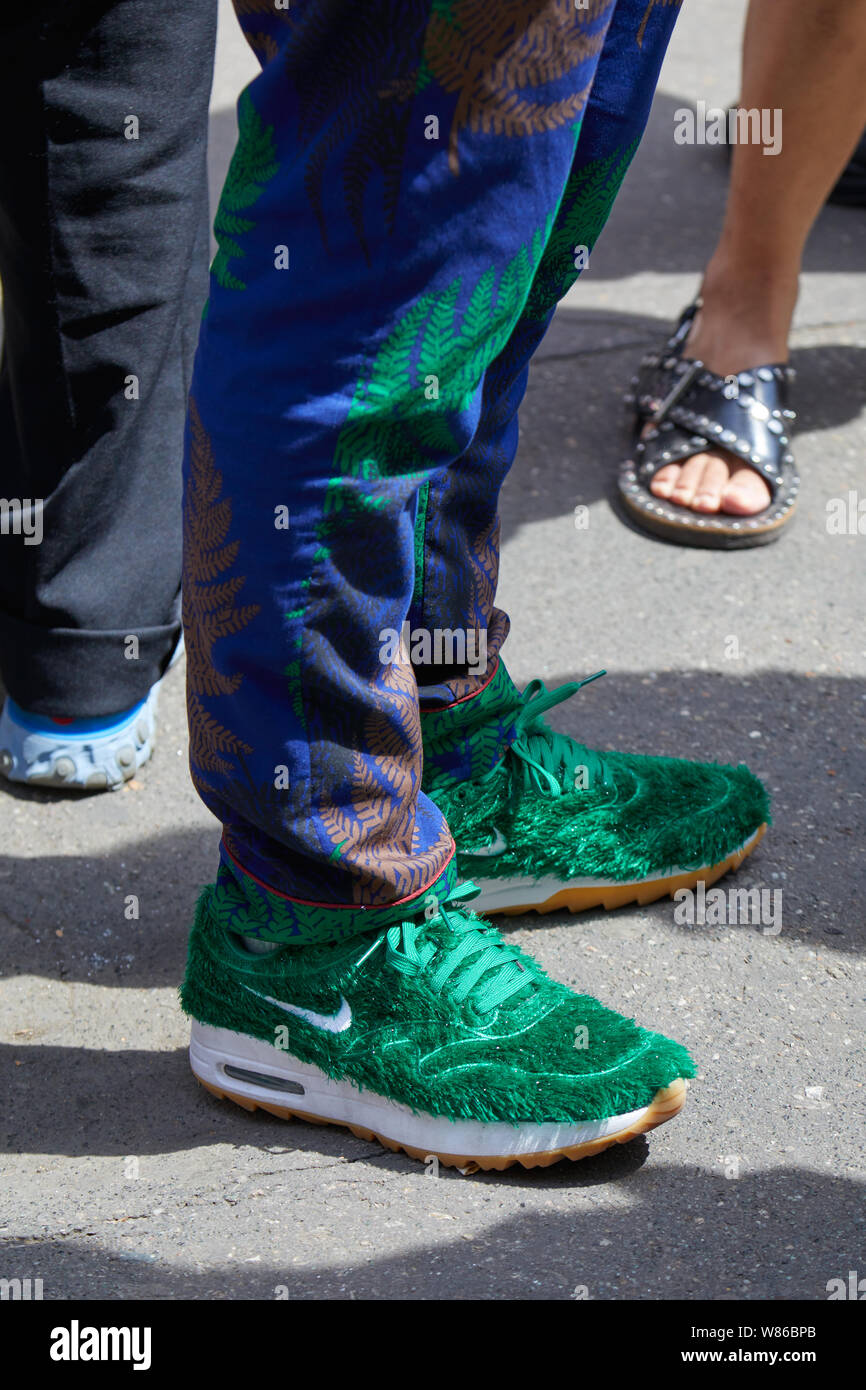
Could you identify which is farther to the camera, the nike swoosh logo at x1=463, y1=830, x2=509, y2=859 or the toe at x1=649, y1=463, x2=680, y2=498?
the toe at x1=649, y1=463, x2=680, y2=498

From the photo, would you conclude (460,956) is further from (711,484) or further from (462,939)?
(711,484)

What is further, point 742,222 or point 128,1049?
point 742,222

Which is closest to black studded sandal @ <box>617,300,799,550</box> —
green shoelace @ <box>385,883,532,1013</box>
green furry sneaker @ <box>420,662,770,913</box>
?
green furry sneaker @ <box>420,662,770,913</box>

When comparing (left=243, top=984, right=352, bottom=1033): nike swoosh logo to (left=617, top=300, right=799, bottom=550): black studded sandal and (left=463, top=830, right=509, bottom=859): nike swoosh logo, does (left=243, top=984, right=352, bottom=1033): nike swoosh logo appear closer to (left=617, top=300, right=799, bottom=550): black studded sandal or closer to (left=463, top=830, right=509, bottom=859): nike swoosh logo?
(left=463, top=830, right=509, bottom=859): nike swoosh logo

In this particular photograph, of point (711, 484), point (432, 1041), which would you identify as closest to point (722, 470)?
point (711, 484)

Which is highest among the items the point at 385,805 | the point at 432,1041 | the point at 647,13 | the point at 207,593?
the point at 647,13

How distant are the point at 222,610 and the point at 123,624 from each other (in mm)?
709

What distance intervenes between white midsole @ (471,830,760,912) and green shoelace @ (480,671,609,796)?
0.36ft

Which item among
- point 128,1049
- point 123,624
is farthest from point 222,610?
point 123,624

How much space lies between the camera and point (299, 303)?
84 cm

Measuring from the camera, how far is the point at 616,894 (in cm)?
148

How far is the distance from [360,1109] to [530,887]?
1.15 feet

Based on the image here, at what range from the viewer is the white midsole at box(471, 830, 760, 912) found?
145cm

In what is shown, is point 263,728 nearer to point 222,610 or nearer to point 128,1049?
point 222,610
